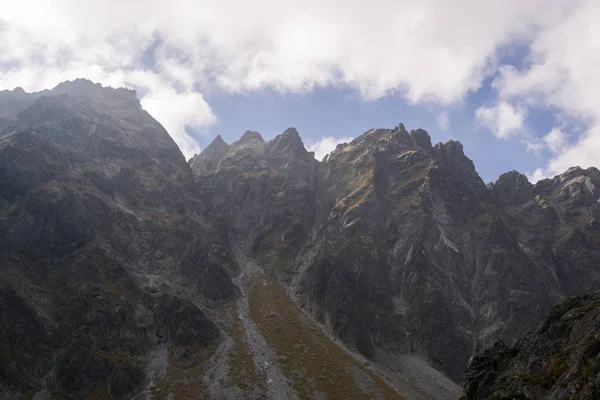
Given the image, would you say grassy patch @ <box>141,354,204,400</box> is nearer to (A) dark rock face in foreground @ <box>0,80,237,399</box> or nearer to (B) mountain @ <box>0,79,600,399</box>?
(B) mountain @ <box>0,79,600,399</box>

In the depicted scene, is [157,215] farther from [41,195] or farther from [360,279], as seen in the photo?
[360,279]

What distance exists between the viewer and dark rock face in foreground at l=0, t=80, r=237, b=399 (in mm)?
101750

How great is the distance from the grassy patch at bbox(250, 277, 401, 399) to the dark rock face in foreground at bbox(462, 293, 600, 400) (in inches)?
1987

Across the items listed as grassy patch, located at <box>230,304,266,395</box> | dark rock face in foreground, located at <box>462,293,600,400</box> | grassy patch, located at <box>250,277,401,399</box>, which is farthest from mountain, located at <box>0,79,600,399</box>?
dark rock face in foreground, located at <box>462,293,600,400</box>

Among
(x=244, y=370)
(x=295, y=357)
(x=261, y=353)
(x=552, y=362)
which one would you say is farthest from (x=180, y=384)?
(x=552, y=362)

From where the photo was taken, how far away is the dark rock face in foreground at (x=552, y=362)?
3666 cm

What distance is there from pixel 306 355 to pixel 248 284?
4941 centimetres

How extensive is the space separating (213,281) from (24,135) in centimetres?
9073

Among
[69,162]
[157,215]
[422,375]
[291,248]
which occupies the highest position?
[69,162]

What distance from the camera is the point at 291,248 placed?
7264 inches

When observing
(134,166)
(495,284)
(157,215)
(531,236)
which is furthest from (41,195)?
(531,236)

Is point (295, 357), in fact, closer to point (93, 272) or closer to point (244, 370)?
point (244, 370)

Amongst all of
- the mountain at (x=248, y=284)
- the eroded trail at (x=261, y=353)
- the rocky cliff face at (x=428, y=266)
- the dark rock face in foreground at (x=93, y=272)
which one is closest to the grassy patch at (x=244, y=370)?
the mountain at (x=248, y=284)

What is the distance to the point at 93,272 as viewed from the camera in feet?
427
